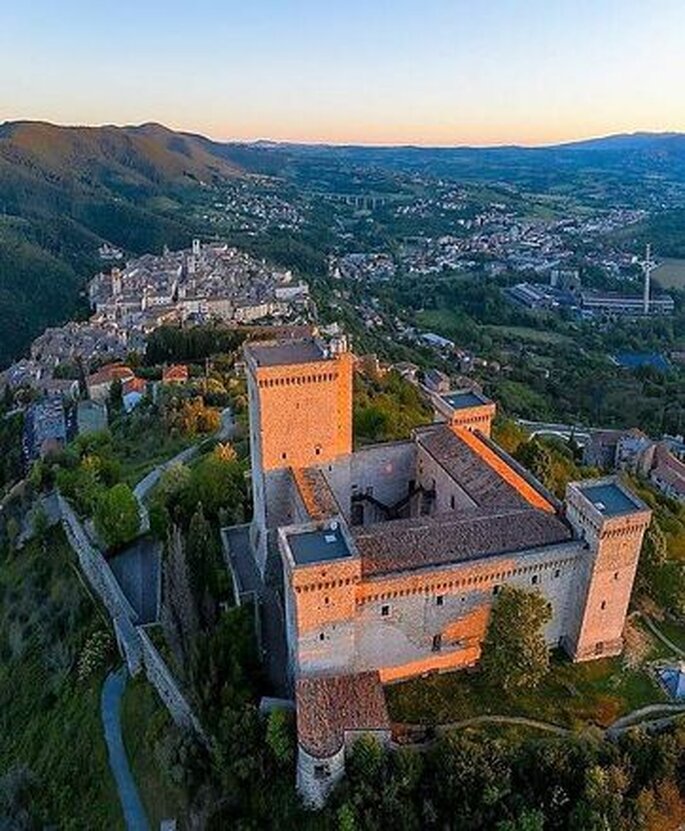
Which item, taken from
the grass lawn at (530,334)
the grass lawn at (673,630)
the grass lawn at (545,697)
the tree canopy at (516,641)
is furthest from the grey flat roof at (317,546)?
the grass lawn at (530,334)

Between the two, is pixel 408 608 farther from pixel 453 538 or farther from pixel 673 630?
pixel 673 630

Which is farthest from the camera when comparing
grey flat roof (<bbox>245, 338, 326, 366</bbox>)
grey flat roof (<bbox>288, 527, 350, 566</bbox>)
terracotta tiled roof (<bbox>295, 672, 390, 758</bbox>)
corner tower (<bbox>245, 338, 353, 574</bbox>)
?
grey flat roof (<bbox>245, 338, 326, 366</bbox>)

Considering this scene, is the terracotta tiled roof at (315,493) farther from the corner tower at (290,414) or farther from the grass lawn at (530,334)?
the grass lawn at (530,334)

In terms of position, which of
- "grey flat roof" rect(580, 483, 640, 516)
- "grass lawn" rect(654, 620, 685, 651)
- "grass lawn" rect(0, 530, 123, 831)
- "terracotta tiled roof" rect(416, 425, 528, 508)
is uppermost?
"grey flat roof" rect(580, 483, 640, 516)

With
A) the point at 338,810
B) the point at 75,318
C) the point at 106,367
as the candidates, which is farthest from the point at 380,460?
the point at 75,318

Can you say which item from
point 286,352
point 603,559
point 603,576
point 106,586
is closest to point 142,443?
point 106,586

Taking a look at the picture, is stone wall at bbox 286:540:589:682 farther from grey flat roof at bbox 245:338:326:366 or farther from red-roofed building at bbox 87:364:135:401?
red-roofed building at bbox 87:364:135:401

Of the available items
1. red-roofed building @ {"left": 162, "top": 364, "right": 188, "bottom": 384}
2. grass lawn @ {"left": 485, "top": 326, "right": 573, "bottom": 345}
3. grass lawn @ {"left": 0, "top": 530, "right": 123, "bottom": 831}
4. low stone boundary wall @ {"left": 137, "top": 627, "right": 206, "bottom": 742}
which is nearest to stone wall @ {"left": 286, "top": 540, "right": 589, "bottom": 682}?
low stone boundary wall @ {"left": 137, "top": 627, "right": 206, "bottom": 742}
